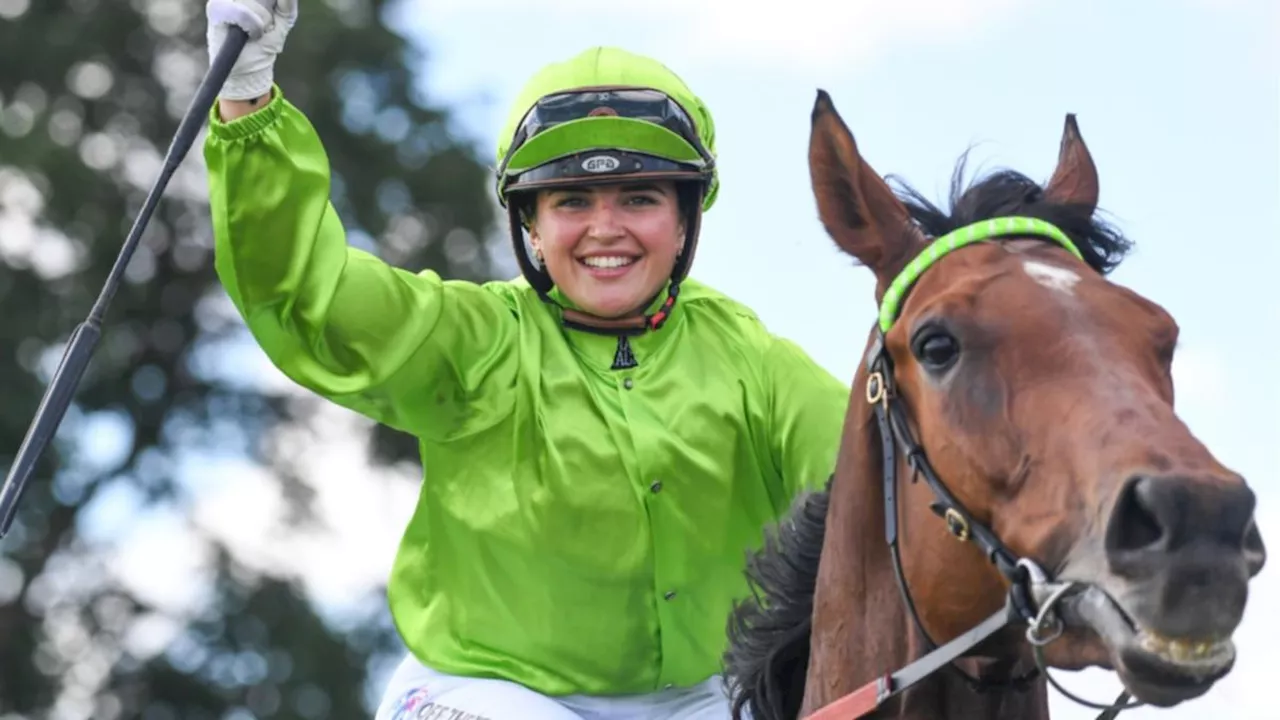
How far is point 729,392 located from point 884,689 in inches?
46.3

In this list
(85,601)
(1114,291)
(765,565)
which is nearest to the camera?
(1114,291)

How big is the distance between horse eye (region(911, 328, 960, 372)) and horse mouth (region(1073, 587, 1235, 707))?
0.52 m

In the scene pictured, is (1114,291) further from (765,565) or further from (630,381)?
(630,381)

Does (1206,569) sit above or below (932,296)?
below

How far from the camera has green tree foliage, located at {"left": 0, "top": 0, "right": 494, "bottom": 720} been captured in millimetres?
18094

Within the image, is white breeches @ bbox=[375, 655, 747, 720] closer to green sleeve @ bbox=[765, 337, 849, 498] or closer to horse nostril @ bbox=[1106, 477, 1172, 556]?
green sleeve @ bbox=[765, 337, 849, 498]

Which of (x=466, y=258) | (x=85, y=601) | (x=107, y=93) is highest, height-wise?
(x=107, y=93)

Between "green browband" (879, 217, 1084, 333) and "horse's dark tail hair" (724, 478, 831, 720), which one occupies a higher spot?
"green browband" (879, 217, 1084, 333)

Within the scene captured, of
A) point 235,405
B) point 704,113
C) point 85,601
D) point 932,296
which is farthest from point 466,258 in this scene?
point 932,296

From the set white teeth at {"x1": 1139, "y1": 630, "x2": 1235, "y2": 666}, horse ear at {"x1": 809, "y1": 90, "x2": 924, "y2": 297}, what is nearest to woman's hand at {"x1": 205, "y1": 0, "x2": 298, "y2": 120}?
horse ear at {"x1": 809, "y1": 90, "x2": 924, "y2": 297}

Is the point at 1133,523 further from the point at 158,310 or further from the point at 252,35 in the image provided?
the point at 158,310

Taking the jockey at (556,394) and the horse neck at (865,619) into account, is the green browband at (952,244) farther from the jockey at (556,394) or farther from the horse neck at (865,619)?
the jockey at (556,394)

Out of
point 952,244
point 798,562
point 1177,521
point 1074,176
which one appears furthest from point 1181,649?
point 1074,176

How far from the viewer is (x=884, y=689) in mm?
3781
